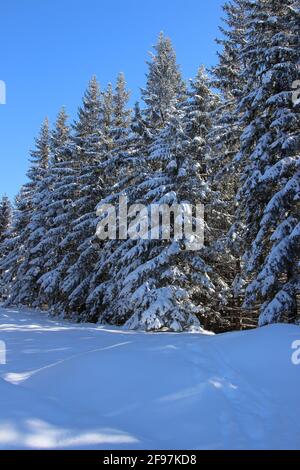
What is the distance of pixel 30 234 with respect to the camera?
28969 millimetres

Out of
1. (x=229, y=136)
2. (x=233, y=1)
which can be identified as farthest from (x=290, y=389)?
(x=233, y=1)

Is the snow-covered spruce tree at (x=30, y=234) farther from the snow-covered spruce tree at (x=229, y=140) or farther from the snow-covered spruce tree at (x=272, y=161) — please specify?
the snow-covered spruce tree at (x=272, y=161)

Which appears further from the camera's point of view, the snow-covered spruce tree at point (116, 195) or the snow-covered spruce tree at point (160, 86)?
the snow-covered spruce tree at point (160, 86)

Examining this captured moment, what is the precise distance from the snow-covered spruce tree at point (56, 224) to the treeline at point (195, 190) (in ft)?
0.28

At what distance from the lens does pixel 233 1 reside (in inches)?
844

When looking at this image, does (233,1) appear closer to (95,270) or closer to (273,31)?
(273,31)

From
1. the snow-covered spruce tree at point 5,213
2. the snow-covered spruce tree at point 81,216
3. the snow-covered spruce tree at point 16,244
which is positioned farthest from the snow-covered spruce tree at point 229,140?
the snow-covered spruce tree at point 5,213

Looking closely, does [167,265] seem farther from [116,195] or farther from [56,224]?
[56,224]

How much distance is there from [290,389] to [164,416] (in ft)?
7.85

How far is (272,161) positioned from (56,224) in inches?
619

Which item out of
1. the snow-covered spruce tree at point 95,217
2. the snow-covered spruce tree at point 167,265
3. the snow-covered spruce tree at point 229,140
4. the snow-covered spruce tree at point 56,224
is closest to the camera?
the snow-covered spruce tree at point 167,265

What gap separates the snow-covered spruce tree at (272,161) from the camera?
12.9 meters

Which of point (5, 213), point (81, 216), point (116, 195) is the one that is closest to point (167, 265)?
point (116, 195)

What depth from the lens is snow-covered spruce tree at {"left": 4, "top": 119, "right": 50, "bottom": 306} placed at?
27.3m
